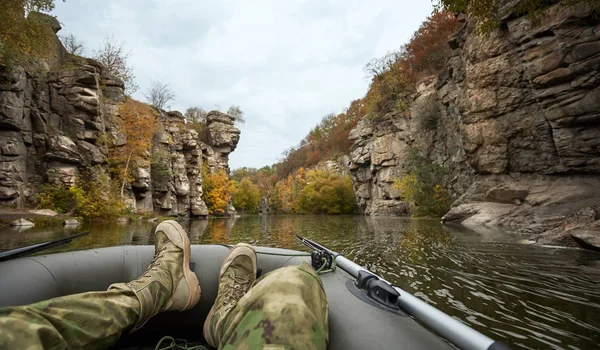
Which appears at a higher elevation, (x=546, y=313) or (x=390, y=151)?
(x=390, y=151)

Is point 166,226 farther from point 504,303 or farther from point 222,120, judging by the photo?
point 222,120

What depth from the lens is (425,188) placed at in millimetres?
22000

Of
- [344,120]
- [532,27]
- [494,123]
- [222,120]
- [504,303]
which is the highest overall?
[344,120]

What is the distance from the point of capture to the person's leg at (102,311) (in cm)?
86

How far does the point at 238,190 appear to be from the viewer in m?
51.0

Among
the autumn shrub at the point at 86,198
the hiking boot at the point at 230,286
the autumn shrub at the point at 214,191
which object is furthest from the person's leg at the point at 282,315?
the autumn shrub at the point at 214,191

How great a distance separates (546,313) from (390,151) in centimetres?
2819

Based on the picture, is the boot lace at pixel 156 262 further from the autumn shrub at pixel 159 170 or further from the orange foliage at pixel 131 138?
the autumn shrub at pixel 159 170

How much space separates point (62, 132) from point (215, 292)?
17646 mm

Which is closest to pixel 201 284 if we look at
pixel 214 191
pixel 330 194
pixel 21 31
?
pixel 21 31

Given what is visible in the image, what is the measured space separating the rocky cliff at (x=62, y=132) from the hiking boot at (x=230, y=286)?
49.2 feet

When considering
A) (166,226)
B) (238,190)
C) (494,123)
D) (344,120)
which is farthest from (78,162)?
(344,120)

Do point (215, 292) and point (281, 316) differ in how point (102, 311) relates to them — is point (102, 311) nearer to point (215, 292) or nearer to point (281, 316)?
point (281, 316)

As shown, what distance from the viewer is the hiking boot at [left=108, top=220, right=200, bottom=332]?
141cm
